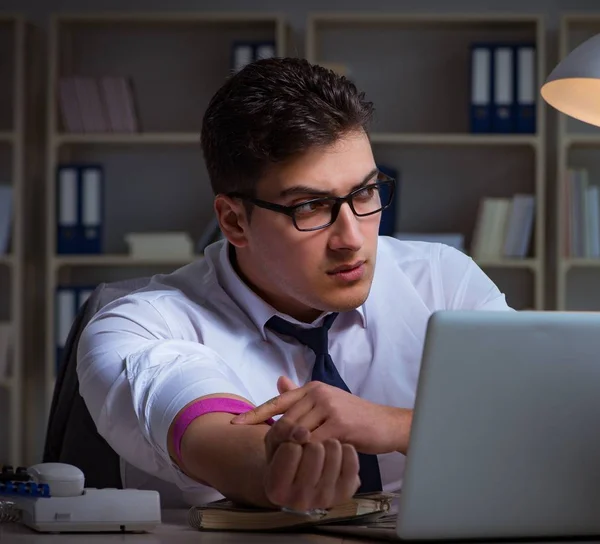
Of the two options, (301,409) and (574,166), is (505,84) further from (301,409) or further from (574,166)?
(301,409)

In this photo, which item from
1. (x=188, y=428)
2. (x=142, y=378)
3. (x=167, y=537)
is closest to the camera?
(x=167, y=537)

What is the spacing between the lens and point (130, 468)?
156cm

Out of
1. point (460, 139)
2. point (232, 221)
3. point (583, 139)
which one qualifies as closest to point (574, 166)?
point (583, 139)

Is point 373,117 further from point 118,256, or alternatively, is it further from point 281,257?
point 118,256

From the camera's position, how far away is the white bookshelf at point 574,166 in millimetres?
3875

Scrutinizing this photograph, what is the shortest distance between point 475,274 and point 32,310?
2.83m

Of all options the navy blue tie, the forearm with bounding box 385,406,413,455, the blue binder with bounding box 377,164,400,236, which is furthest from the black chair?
the blue binder with bounding box 377,164,400,236

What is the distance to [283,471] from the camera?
0.89m

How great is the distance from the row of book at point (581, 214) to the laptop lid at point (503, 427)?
313 cm

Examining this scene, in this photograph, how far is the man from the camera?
43.5 inches

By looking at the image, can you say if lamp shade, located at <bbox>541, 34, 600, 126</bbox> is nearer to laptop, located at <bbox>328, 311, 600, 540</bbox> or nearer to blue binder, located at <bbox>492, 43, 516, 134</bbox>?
laptop, located at <bbox>328, 311, 600, 540</bbox>

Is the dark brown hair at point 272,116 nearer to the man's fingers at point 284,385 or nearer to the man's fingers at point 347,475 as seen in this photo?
the man's fingers at point 284,385

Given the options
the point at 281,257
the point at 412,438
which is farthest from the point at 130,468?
the point at 412,438

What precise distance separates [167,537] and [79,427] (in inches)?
27.1
